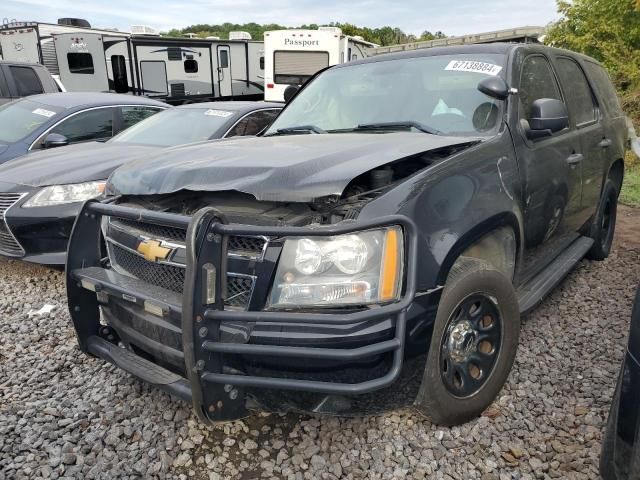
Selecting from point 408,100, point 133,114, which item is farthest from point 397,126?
point 133,114

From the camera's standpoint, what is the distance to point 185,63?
1653 centimetres

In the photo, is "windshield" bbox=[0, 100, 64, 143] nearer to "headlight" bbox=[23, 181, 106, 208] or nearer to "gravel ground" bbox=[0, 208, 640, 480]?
"headlight" bbox=[23, 181, 106, 208]

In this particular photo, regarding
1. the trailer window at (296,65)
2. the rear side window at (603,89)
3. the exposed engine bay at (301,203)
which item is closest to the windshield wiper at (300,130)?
the exposed engine bay at (301,203)

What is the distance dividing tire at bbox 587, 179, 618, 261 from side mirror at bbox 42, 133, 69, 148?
537 cm

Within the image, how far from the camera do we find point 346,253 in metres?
1.96

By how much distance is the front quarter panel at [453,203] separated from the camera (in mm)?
2057

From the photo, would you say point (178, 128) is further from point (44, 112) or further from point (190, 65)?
point (190, 65)

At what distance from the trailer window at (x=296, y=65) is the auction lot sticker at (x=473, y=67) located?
497 inches

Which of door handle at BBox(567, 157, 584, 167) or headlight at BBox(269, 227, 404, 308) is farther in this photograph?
door handle at BBox(567, 157, 584, 167)

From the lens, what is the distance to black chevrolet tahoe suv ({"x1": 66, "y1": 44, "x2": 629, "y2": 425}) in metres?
1.89

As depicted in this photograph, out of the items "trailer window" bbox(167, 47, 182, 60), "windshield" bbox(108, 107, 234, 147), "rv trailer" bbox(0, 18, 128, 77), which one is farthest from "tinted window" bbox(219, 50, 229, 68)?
"windshield" bbox(108, 107, 234, 147)

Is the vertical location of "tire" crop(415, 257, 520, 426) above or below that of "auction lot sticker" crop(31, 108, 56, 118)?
below

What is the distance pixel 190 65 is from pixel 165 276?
627 inches

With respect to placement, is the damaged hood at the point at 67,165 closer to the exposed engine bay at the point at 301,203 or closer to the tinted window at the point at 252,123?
the tinted window at the point at 252,123
